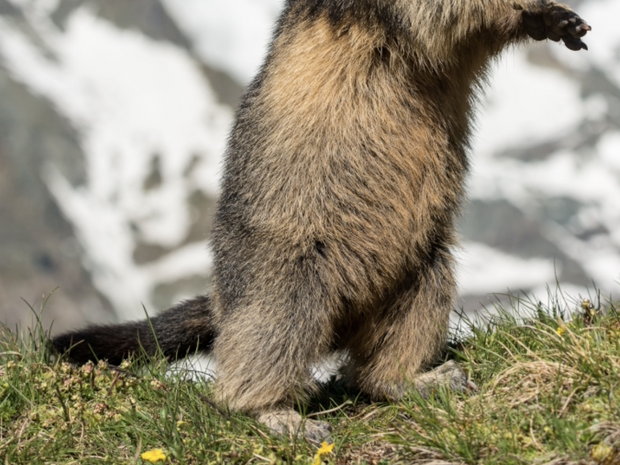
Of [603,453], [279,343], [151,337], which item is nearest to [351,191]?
[279,343]

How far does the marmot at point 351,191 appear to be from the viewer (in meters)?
5.54

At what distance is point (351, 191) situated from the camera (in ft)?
18.4

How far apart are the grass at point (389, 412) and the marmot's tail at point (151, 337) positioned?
245 millimetres

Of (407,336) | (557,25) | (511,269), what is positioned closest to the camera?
(557,25)

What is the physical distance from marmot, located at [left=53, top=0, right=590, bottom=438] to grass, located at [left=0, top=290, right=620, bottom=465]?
39 cm

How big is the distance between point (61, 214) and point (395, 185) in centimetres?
4032

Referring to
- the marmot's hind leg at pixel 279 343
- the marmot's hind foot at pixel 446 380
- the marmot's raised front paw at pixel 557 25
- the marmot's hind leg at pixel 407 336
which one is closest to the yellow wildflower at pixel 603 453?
the marmot's hind foot at pixel 446 380

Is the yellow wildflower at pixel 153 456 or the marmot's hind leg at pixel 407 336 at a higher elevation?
the marmot's hind leg at pixel 407 336

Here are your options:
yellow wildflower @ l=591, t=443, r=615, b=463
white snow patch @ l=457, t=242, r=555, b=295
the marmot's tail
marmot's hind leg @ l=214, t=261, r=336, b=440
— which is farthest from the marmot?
white snow patch @ l=457, t=242, r=555, b=295

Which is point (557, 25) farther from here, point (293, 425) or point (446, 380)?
point (293, 425)

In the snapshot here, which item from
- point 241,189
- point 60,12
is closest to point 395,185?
point 241,189

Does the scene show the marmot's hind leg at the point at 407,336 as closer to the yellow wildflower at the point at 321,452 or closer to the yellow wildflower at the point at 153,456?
the yellow wildflower at the point at 321,452

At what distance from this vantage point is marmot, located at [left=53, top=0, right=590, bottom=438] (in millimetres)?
5539

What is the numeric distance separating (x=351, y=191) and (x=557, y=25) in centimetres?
184
